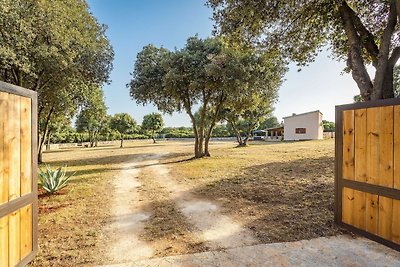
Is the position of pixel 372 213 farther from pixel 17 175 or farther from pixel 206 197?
pixel 17 175

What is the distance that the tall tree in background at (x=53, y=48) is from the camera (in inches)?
365

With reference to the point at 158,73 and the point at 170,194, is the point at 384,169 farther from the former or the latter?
the point at 158,73

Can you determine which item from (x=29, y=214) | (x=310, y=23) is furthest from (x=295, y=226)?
(x=310, y=23)

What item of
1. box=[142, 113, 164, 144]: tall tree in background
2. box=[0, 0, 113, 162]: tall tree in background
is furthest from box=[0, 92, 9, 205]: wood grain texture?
box=[142, 113, 164, 144]: tall tree in background

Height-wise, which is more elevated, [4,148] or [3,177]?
[4,148]

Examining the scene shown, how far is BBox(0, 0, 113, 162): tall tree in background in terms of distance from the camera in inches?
365

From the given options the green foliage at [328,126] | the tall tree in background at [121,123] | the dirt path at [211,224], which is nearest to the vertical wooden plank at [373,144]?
the dirt path at [211,224]

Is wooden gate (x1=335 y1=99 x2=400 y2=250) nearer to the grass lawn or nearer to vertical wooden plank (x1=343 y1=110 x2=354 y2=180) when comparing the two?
vertical wooden plank (x1=343 y1=110 x2=354 y2=180)

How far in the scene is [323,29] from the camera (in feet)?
27.5

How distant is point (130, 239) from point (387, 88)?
6235 millimetres

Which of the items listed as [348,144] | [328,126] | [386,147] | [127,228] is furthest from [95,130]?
[328,126]

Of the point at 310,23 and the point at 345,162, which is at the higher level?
the point at 310,23

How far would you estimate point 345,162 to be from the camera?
4633 millimetres

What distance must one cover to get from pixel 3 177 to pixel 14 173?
8.6 inches
